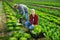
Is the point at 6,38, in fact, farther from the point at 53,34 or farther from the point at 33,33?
the point at 53,34

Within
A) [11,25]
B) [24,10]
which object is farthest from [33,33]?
[24,10]

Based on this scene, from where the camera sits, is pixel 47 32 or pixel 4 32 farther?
pixel 4 32

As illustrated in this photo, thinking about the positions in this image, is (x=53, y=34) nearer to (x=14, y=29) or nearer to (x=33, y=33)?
(x=33, y=33)

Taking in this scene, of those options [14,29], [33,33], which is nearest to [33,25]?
[33,33]

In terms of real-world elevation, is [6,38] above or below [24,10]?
below

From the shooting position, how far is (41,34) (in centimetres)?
755

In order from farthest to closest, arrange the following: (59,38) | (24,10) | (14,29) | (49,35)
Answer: (24,10)
(14,29)
(49,35)
(59,38)

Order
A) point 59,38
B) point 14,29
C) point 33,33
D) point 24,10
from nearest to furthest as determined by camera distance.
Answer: point 59,38 < point 33,33 < point 14,29 < point 24,10

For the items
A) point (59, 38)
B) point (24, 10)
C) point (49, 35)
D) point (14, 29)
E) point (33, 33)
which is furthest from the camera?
point (24, 10)

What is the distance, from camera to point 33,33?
7.51 m

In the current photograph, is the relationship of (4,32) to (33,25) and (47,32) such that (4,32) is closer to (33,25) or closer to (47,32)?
(33,25)

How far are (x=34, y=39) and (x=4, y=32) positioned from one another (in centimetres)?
193

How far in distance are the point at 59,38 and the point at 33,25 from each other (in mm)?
1762

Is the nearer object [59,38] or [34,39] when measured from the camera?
[59,38]
